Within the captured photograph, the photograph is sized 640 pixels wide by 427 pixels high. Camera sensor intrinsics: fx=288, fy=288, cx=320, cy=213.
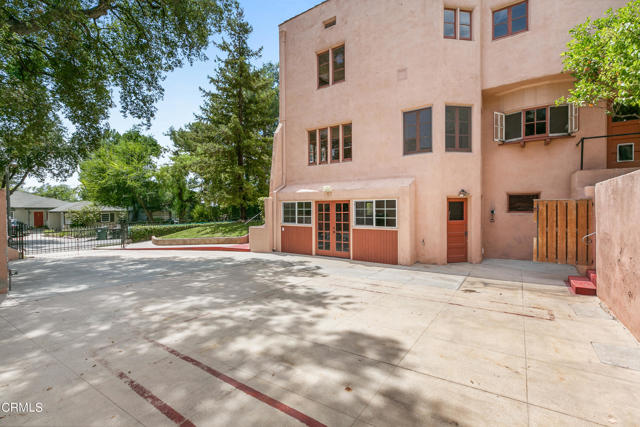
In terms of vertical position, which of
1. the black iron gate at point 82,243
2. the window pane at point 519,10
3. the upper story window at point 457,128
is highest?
the window pane at point 519,10

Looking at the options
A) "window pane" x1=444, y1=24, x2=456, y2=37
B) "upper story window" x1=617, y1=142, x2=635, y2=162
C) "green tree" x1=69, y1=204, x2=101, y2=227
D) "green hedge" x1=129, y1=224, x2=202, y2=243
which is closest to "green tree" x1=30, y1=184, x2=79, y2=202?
"green tree" x1=69, y1=204, x2=101, y2=227

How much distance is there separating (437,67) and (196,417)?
39.0 feet

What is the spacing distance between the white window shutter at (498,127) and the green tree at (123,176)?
3019 centimetres

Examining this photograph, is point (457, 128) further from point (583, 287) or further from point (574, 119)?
point (583, 287)

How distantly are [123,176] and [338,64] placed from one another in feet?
90.1

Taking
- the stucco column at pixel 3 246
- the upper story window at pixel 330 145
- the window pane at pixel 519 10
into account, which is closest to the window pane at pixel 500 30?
the window pane at pixel 519 10

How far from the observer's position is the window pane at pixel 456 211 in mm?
10671

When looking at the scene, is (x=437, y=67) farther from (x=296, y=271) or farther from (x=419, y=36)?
(x=296, y=271)

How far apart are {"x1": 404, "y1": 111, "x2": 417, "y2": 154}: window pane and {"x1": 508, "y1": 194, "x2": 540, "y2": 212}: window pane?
4.40 meters

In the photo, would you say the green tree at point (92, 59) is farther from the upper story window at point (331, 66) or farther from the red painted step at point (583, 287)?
the red painted step at point (583, 287)

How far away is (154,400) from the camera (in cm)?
304

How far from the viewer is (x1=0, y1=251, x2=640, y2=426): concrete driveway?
113 inches

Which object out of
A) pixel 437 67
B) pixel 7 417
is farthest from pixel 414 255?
pixel 7 417

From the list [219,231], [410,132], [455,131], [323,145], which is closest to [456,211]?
[455,131]
